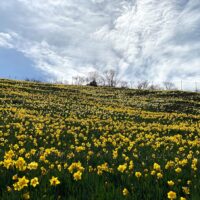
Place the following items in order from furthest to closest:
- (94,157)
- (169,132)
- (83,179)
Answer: (169,132), (94,157), (83,179)

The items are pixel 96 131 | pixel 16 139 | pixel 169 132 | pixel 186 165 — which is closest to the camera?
pixel 186 165

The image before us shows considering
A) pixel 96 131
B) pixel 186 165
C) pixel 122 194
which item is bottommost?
pixel 122 194

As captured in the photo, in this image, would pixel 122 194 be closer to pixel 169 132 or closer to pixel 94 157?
pixel 94 157

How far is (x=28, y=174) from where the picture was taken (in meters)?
5.73

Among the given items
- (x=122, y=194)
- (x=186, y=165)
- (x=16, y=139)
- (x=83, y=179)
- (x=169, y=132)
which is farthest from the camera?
(x=169, y=132)

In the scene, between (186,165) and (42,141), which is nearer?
(186,165)

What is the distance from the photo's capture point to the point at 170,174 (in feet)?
20.7

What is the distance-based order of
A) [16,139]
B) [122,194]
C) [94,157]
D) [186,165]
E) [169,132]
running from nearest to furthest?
[122,194], [186,165], [94,157], [16,139], [169,132]

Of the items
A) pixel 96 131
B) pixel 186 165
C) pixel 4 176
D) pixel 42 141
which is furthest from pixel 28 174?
pixel 96 131

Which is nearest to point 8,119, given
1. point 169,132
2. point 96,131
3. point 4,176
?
point 96,131

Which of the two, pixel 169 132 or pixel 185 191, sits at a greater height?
pixel 169 132

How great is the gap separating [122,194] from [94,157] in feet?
11.0

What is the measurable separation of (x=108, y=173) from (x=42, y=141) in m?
5.29

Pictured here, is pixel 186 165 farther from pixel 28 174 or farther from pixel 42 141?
pixel 42 141
